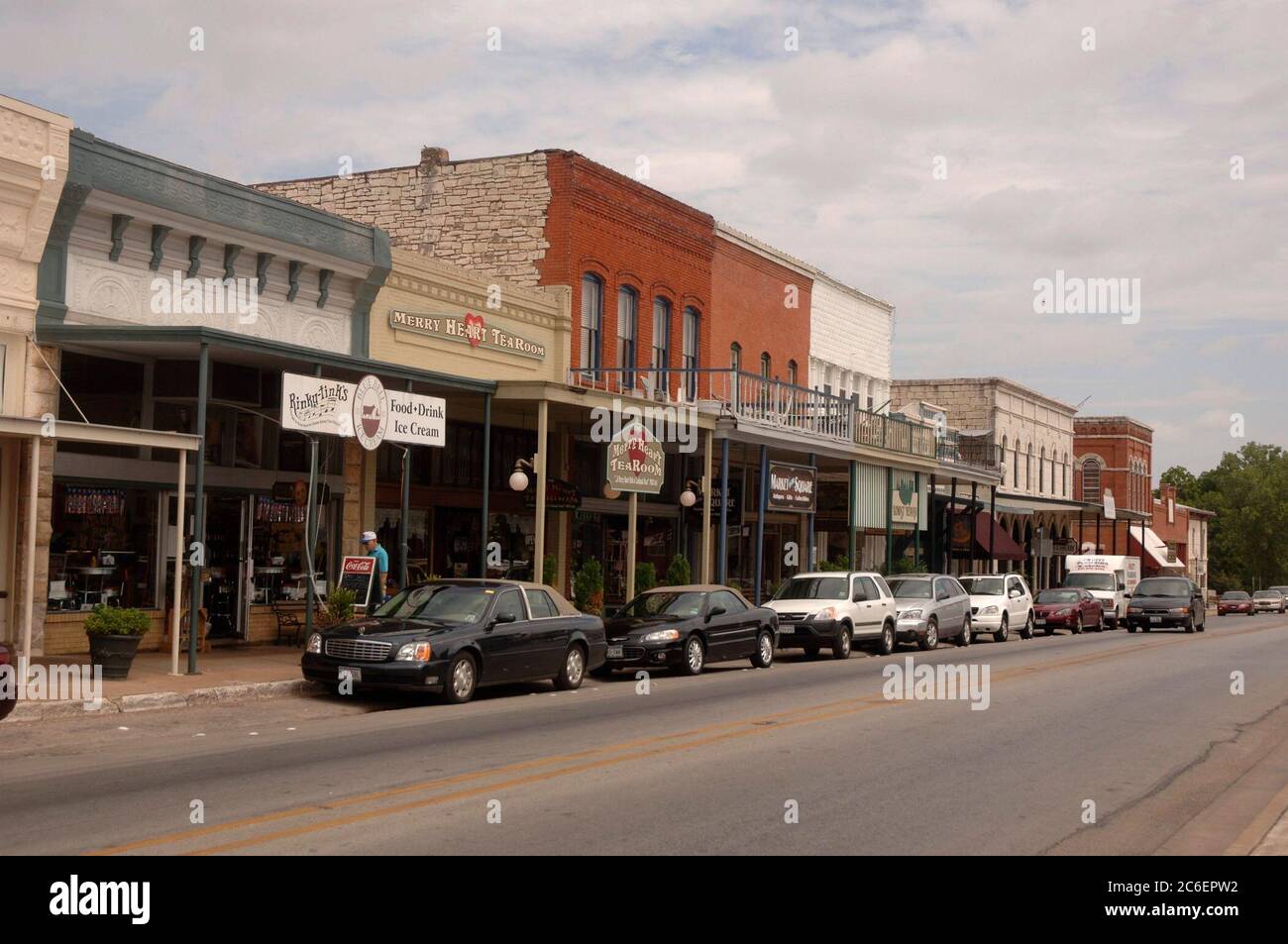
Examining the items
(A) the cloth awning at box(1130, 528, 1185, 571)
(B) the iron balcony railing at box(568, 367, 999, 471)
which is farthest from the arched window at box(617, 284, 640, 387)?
(A) the cloth awning at box(1130, 528, 1185, 571)

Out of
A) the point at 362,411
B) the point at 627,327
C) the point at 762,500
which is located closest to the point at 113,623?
the point at 362,411

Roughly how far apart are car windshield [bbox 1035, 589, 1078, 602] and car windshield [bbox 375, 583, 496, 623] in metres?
25.6

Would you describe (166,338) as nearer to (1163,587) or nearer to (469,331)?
(469,331)

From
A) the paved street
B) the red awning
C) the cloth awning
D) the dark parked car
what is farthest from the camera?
the cloth awning

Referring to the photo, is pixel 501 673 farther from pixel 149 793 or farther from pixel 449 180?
pixel 449 180

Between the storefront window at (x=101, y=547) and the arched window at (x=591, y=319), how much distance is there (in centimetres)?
1134

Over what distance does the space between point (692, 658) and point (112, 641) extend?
28.7 feet

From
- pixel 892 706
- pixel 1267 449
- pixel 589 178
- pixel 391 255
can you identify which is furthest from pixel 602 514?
pixel 1267 449

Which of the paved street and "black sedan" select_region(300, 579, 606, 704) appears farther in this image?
"black sedan" select_region(300, 579, 606, 704)

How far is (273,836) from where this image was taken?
27.0 ft

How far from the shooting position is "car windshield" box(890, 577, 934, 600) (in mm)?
29781

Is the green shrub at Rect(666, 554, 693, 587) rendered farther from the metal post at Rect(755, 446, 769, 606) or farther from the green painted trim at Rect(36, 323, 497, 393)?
the green painted trim at Rect(36, 323, 497, 393)

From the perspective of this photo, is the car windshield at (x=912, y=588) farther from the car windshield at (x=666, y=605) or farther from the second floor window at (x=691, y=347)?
the car windshield at (x=666, y=605)

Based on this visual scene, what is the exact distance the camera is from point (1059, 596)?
39.2m
